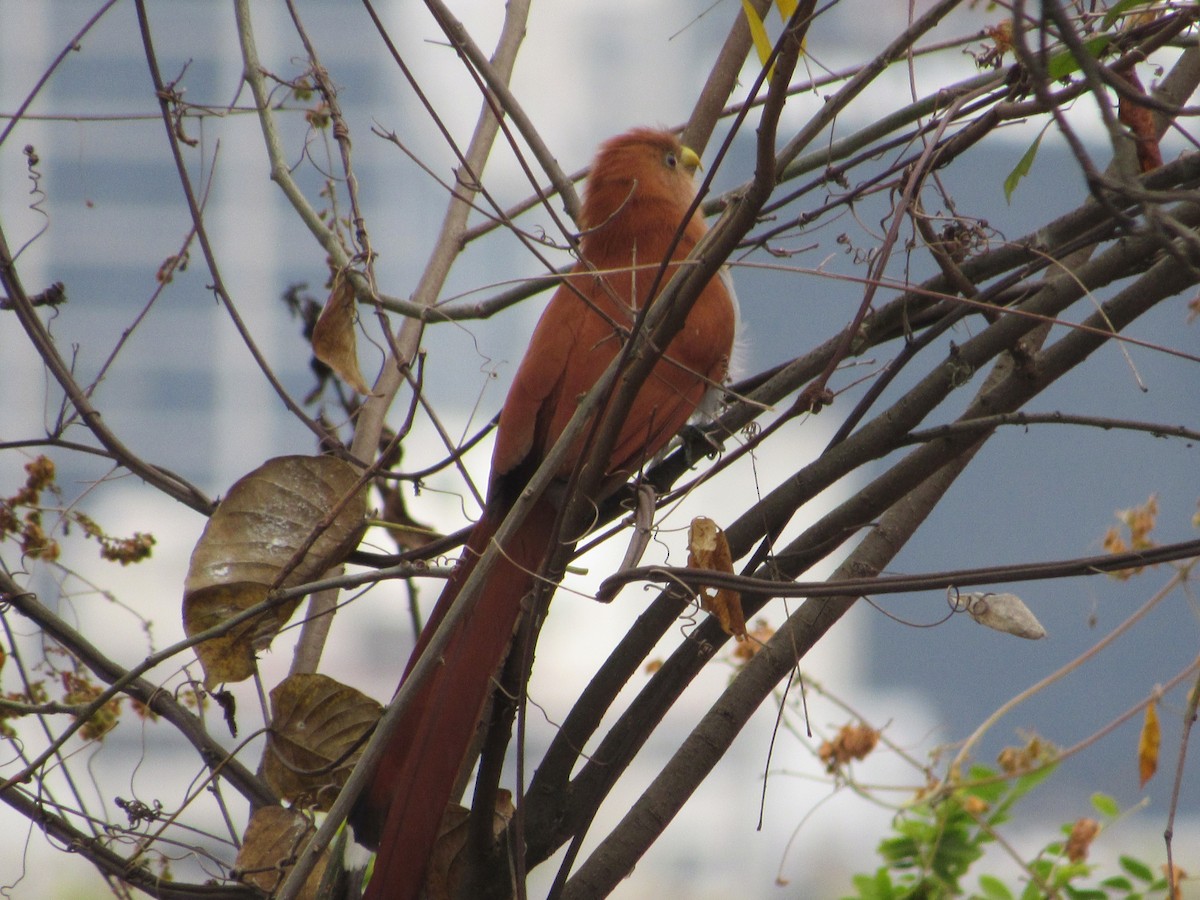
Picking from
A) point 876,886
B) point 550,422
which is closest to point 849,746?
point 876,886

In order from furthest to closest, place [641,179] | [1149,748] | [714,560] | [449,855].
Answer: [641,179] < [1149,748] < [449,855] < [714,560]

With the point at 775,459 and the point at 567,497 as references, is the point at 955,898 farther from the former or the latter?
the point at 775,459

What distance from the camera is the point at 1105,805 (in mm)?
2055

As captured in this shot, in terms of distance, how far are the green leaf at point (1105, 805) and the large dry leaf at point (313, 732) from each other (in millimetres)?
1184

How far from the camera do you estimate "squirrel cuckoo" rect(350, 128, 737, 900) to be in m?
1.47

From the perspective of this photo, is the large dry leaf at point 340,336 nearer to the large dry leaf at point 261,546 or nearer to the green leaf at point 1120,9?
the large dry leaf at point 261,546

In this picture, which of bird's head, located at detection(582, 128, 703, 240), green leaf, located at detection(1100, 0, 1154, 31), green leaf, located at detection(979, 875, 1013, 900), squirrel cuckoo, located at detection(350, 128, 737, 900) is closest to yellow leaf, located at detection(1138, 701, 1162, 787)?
green leaf, located at detection(979, 875, 1013, 900)

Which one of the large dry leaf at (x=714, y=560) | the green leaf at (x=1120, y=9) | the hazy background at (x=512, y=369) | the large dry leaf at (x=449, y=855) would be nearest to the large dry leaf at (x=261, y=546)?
the large dry leaf at (x=449, y=855)

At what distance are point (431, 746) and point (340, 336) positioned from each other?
0.66 metres

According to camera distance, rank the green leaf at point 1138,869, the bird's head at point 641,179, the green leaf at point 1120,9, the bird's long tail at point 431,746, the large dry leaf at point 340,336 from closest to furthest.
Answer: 1. the green leaf at point 1120,9
2. the bird's long tail at point 431,746
3. the large dry leaf at point 340,336
4. the green leaf at point 1138,869
5. the bird's head at point 641,179

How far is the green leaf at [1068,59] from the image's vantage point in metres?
1.22

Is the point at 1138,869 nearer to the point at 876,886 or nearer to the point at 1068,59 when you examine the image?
the point at 876,886

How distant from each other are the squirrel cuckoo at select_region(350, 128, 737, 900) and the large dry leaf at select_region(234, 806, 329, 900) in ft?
0.33

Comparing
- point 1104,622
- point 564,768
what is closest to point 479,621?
point 564,768
